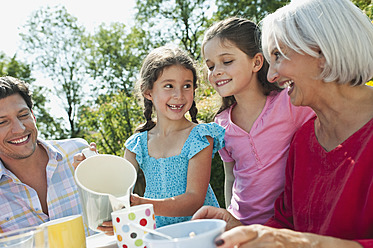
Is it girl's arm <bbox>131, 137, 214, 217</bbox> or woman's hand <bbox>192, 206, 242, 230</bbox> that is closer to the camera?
woman's hand <bbox>192, 206, 242, 230</bbox>

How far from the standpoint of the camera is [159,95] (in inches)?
92.5

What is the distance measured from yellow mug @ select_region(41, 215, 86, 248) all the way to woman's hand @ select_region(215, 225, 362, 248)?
67cm

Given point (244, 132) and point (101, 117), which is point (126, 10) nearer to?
point (101, 117)

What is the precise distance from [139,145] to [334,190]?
1.25 m

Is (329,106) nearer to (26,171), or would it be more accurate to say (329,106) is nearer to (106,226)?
(106,226)

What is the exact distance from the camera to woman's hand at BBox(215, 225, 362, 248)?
3.15ft

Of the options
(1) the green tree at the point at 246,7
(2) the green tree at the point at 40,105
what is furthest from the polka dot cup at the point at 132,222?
(2) the green tree at the point at 40,105

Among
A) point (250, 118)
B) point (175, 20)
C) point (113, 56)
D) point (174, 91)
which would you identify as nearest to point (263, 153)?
point (250, 118)

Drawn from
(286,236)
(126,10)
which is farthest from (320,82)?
(126,10)

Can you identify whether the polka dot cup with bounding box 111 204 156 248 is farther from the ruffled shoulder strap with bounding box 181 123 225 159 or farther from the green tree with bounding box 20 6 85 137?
the green tree with bounding box 20 6 85 137

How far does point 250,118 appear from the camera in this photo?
227cm

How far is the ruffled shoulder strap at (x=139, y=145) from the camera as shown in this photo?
7.63ft

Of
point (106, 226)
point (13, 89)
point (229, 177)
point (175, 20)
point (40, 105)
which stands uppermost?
point (175, 20)

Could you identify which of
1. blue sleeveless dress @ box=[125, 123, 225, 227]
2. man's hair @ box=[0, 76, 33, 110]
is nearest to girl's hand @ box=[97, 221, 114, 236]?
blue sleeveless dress @ box=[125, 123, 225, 227]
